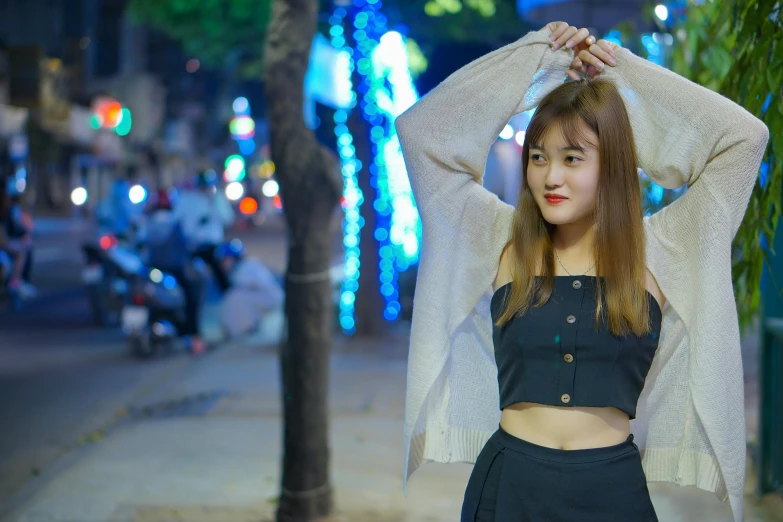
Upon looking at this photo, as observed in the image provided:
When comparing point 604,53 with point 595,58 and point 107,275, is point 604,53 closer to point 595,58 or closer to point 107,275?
point 595,58

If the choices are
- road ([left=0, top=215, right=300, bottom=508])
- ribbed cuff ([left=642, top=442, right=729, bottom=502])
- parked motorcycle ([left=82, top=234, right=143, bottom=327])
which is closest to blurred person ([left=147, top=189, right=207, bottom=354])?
road ([left=0, top=215, right=300, bottom=508])

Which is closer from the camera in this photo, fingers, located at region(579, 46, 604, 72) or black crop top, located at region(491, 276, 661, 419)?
black crop top, located at region(491, 276, 661, 419)

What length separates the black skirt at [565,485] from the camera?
248 centimetres

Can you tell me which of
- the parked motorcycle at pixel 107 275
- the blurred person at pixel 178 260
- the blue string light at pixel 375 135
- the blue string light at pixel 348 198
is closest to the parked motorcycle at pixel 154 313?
the blurred person at pixel 178 260

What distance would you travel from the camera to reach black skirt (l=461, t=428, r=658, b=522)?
8.14 ft

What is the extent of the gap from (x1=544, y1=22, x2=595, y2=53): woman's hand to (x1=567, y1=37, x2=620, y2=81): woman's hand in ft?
0.05

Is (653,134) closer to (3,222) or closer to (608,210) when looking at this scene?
(608,210)

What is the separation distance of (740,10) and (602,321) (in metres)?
1.40

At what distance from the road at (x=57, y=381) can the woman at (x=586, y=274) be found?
4.47 metres

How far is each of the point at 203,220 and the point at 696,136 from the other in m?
10.2

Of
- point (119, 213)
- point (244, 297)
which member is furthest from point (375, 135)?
point (119, 213)

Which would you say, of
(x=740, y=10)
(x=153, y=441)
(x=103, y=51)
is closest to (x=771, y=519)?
(x=740, y=10)

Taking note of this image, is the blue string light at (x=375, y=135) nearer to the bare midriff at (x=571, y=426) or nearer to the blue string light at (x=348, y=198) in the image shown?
the blue string light at (x=348, y=198)

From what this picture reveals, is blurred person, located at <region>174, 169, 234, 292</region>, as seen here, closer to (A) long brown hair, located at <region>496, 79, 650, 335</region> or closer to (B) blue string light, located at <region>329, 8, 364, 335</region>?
(B) blue string light, located at <region>329, 8, 364, 335</region>
